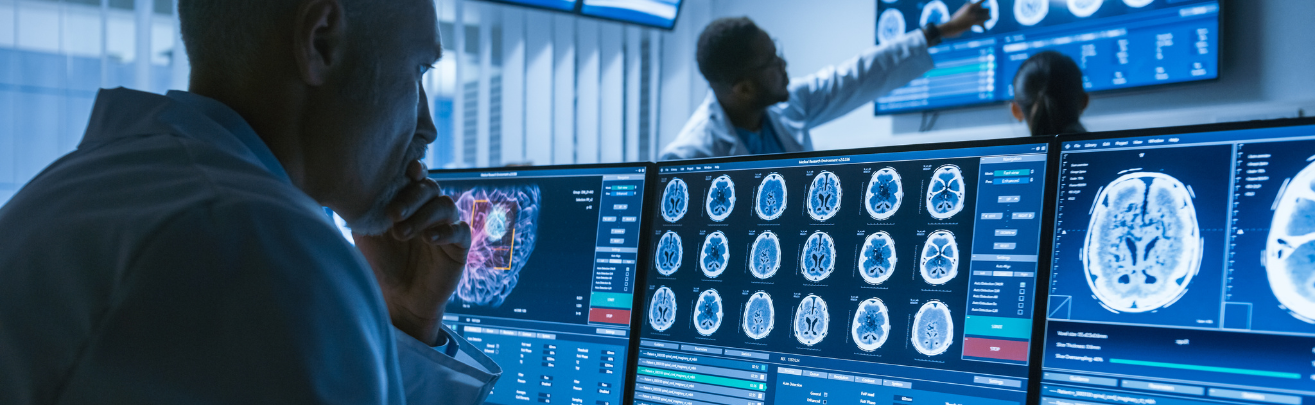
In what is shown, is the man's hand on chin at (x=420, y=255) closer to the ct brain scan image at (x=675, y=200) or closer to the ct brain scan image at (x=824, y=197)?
the ct brain scan image at (x=675, y=200)

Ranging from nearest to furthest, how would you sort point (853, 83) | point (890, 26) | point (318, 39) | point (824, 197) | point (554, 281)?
point (318, 39) < point (824, 197) < point (554, 281) < point (853, 83) < point (890, 26)

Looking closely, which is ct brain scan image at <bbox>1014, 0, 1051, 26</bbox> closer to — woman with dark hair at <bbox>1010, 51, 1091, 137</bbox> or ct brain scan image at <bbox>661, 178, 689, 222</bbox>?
woman with dark hair at <bbox>1010, 51, 1091, 137</bbox>

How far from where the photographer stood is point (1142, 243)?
82 centimetres

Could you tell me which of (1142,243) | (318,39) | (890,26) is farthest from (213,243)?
(890,26)

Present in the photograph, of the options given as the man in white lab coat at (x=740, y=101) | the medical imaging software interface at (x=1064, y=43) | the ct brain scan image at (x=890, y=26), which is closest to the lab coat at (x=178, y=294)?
the man in white lab coat at (x=740, y=101)

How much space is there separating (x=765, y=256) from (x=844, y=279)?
0.36 feet

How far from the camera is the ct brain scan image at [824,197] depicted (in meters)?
1.02

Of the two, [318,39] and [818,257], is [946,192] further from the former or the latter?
[318,39]

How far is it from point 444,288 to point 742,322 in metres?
0.37

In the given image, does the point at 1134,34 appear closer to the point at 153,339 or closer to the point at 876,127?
the point at 876,127

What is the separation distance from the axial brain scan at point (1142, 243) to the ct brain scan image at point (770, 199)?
13.6 inches

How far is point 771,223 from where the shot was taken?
106cm

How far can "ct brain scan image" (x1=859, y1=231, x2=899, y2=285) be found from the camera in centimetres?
96

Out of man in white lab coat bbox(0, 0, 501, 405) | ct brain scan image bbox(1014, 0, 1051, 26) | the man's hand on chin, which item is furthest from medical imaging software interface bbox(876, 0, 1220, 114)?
man in white lab coat bbox(0, 0, 501, 405)
